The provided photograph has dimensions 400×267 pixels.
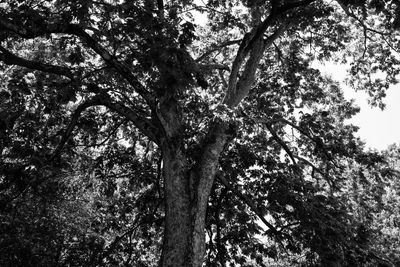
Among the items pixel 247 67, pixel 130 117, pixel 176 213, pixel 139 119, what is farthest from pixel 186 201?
pixel 247 67

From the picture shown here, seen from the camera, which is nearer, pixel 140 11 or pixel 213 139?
pixel 140 11

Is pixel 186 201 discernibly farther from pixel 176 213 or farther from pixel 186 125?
pixel 186 125

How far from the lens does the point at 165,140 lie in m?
6.68

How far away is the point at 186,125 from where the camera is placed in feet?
27.7

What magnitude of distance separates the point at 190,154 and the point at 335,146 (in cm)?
469

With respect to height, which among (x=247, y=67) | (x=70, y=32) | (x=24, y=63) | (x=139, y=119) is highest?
(x=247, y=67)

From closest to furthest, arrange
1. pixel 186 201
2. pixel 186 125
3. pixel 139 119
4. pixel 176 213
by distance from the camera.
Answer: pixel 176 213 → pixel 186 201 → pixel 139 119 → pixel 186 125

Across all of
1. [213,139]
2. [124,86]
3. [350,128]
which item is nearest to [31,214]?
[124,86]

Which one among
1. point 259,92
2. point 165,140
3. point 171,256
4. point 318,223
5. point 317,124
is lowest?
point 171,256

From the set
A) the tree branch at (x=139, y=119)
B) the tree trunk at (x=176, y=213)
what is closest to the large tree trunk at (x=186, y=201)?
the tree trunk at (x=176, y=213)

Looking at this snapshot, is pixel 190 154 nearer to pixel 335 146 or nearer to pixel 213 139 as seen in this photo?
pixel 213 139

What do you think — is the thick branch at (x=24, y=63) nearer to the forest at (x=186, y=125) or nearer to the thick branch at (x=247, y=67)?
the forest at (x=186, y=125)

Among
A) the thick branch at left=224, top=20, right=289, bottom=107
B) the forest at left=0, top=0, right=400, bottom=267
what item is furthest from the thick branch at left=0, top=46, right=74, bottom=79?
the thick branch at left=224, top=20, right=289, bottom=107

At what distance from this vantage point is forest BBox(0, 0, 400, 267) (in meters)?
6.06
